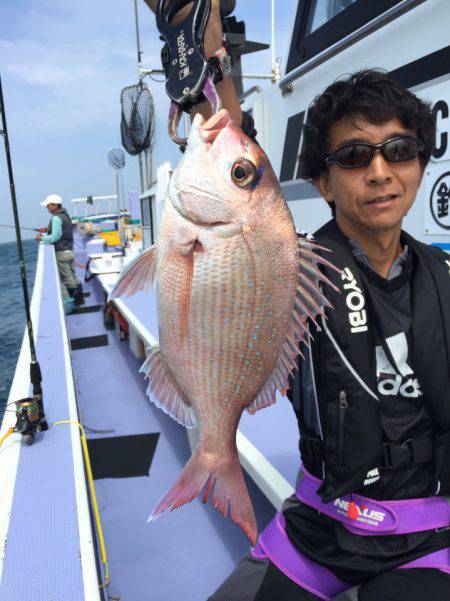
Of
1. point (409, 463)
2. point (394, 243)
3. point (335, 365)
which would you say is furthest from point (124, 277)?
point (409, 463)

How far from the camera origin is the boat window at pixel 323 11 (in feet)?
11.7

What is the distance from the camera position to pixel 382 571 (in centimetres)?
145

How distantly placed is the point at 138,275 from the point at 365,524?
1106mm

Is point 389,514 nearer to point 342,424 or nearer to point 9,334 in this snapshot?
point 342,424

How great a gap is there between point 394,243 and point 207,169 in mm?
829

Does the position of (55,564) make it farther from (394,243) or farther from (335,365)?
(394,243)

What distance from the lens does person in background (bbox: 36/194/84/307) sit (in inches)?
368

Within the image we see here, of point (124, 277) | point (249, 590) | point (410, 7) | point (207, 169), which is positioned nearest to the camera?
point (207, 169)

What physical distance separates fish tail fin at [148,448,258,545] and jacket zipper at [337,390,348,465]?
15.3 inches

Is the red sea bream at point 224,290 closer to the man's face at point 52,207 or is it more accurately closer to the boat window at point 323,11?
the boat window at point 323,11

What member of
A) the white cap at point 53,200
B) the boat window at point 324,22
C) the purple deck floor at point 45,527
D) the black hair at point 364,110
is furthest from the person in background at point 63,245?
the black hair at point 364,110

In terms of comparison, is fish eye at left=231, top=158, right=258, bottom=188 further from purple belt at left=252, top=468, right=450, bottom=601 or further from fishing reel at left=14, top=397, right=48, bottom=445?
fishing reel at left=14, top=397, right=48, bottom=445

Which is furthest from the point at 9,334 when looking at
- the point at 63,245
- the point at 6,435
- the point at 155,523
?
the point at 6,435

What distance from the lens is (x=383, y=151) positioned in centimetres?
143
